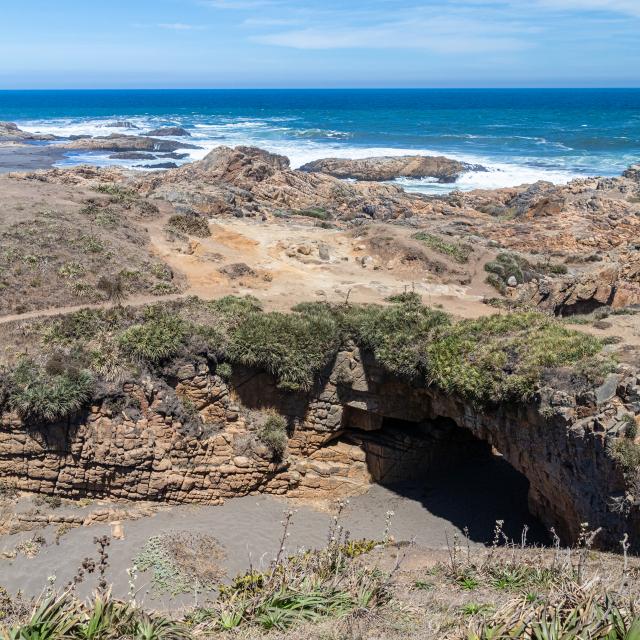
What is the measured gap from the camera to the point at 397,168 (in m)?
67.9

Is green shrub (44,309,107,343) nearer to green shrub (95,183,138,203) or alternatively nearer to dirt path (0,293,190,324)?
dirt path (0,293,190,324)

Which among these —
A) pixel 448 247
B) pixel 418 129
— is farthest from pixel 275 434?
pixel 418 129

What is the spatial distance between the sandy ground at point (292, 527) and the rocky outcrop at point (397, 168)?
51.1m

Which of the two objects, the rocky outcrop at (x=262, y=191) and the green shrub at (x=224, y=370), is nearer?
the green shrub at (x=224, y=370)

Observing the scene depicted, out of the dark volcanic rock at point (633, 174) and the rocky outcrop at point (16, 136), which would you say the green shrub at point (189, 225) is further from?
the rocky outcrop at point (16, 136)

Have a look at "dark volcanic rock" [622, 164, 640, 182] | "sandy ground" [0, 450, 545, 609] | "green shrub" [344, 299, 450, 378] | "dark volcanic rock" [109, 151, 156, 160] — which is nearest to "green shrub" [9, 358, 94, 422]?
"sandy ground" [0, 450, 545, 609]

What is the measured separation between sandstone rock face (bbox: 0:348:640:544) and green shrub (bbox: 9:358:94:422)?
0.43 meters

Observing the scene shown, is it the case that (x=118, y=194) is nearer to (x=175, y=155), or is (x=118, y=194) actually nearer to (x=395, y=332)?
(x=395, y=332)

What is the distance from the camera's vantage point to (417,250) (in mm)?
25594

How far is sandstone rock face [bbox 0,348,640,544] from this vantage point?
13.7 m

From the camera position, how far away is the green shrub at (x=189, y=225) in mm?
27359

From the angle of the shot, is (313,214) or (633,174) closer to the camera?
(313,214)

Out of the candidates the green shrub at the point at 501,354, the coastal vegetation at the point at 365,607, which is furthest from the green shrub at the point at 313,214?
the coastal vegetation at the point at 365,607

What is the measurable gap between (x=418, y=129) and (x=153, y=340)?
96.5 metres
